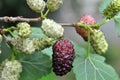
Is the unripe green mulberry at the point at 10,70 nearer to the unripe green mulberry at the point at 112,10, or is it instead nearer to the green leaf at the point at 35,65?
the green leaf at the point at 35,65

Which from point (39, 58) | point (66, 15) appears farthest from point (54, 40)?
point (66, 15)

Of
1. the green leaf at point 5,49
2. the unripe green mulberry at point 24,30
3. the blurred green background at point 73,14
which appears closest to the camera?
the unripe green mulberry at point 24,30

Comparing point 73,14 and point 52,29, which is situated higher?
point 52,29

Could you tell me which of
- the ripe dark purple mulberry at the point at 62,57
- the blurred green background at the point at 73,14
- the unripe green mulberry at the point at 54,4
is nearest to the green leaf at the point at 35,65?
the ripe dark purple mulberry at the point at 62,57

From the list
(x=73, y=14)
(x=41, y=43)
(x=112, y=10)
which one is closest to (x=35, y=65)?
(x=41, y=43)

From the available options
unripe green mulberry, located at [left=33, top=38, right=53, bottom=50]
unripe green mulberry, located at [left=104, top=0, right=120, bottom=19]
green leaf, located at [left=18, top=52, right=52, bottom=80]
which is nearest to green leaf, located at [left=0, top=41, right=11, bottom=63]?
green leaf, located at [left=18, top=52, right=52, bottom=80]

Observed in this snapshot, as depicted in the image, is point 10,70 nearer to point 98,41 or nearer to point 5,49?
point 98,41
